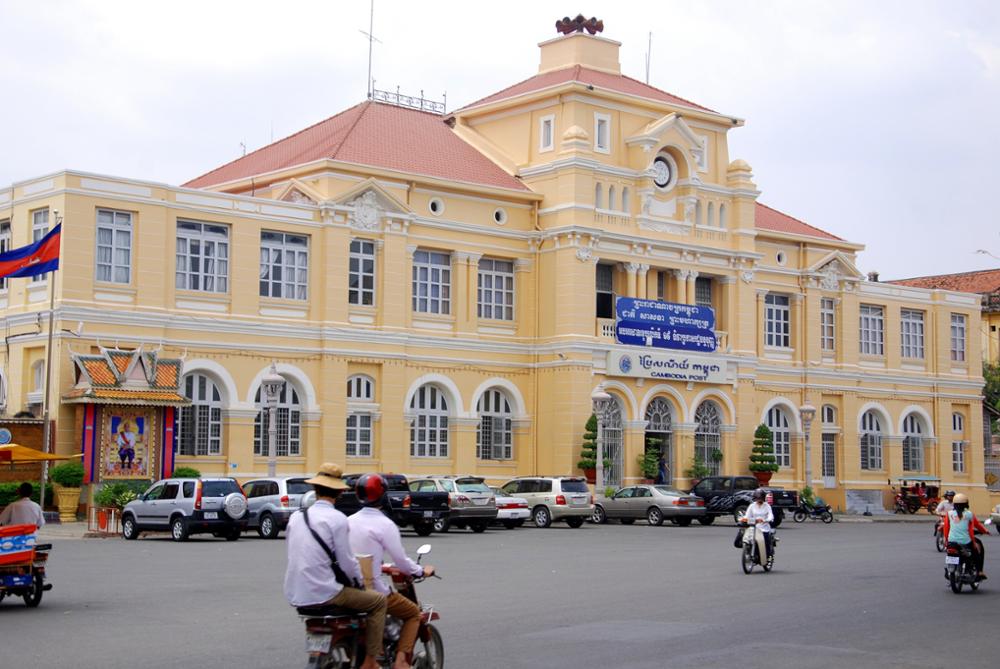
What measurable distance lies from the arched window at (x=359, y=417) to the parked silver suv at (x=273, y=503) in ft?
33.6

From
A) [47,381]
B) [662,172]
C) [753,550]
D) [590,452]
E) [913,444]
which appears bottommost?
[753,550]

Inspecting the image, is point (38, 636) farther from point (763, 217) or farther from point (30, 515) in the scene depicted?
point (763, 217)

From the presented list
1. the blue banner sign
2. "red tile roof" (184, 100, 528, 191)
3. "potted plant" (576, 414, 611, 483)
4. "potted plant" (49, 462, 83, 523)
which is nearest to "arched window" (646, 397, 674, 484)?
the blue banner sign

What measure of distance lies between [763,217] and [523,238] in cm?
1314

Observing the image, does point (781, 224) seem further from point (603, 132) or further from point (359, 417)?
point (359, 417)

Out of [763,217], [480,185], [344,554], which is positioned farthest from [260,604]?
[763,217]

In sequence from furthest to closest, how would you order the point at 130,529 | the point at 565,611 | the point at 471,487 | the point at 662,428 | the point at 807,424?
1. the point at 807,424
2. the point at 662,428
3. the point at 471,487
4. the point at 130,529
5. the point at 565,611

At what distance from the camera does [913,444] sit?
59.8 m

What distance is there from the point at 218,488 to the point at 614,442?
19.9 metres

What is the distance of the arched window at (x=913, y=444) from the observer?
59.4m

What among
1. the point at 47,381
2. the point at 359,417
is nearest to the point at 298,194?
the point at 359,417

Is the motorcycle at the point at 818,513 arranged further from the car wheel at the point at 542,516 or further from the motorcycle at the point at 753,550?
the motorcycle at the point at 753,550

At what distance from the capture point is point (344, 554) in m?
10.2

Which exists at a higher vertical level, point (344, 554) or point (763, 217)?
point (763, 217)
